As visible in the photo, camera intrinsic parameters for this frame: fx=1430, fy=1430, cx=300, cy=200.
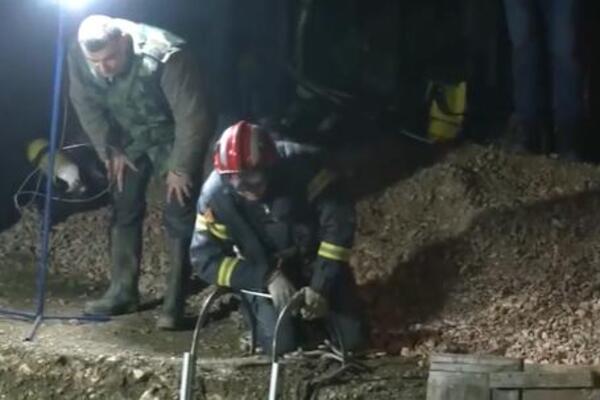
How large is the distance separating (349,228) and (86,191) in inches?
80.4

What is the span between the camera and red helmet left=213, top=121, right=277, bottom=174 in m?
5.14

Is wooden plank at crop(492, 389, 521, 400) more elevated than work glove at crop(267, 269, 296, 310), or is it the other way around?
work glove at crop(267, 269, 296, 310)

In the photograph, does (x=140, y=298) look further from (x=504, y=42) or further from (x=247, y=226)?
(x=504, y=42)

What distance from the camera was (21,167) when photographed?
284 inches

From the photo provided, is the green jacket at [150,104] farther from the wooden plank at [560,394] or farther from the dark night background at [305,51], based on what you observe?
the wooden plank at [560,394]

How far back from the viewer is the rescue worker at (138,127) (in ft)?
18.5

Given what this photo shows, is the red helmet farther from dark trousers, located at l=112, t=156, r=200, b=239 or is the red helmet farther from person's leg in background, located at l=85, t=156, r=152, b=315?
person's leg in background, located at l=85, t=156, r=152, b=315

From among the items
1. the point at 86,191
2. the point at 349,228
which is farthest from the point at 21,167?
the point at 349,228

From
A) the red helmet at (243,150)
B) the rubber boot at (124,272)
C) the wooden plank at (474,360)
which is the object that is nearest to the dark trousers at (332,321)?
the wooden plank at (474,360)

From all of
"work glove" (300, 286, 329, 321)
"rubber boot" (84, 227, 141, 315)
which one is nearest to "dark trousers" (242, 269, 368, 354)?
"work glove" (300, 286, 329, 321)

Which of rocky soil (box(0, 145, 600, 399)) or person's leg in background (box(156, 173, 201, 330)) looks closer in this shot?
rocky soil (box(0, 145, 600, 399))

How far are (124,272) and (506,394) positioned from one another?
1892 millimetres

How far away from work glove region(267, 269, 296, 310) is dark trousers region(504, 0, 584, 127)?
2.20 metres

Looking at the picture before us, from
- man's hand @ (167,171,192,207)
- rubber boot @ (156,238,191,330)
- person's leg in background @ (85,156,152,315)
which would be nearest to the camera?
man's hand @ (167,171,192,207)
